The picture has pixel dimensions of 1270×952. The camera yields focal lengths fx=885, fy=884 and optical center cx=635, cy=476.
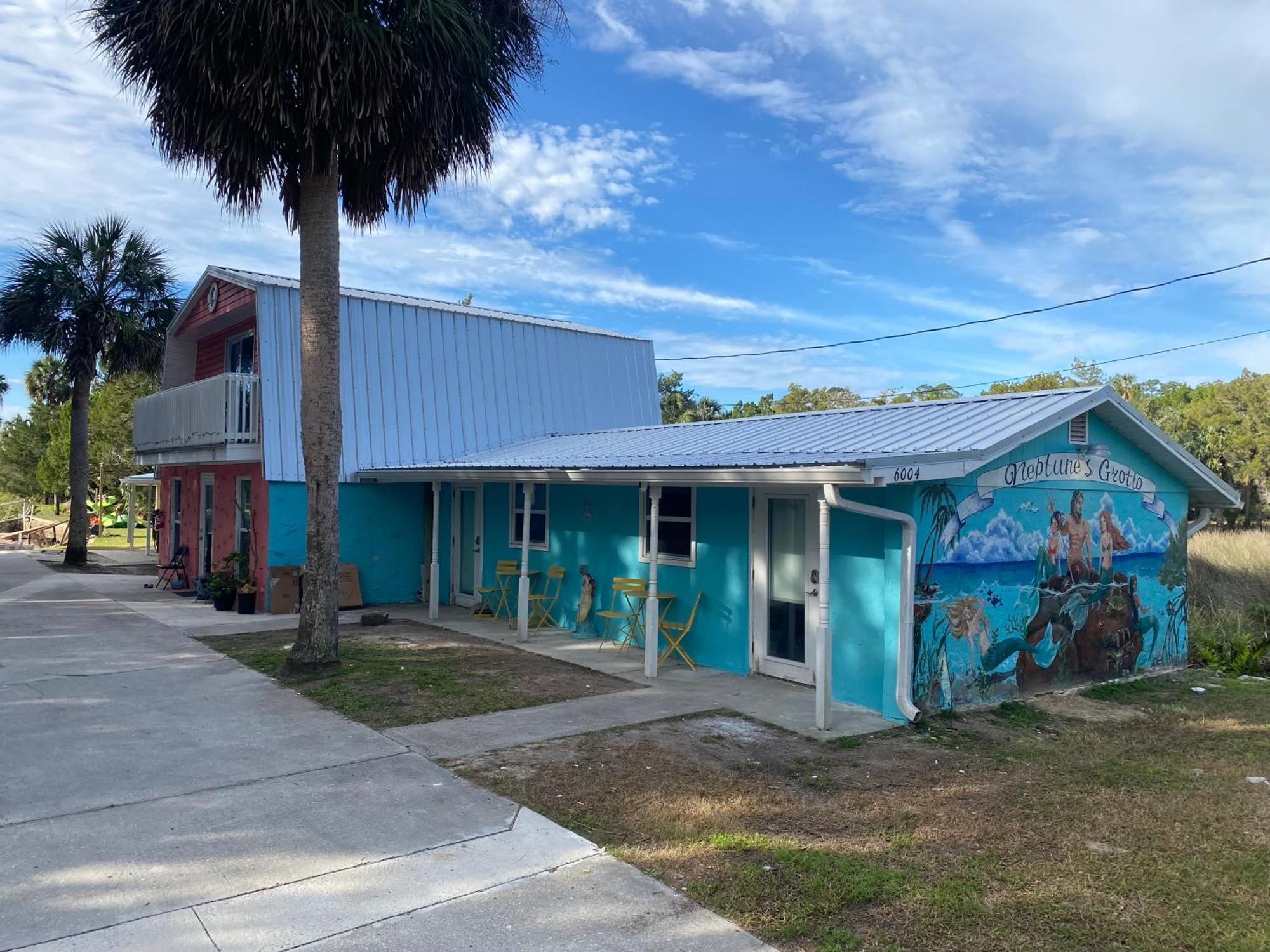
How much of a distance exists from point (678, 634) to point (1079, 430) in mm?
4970

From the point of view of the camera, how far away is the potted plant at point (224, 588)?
14539 mm

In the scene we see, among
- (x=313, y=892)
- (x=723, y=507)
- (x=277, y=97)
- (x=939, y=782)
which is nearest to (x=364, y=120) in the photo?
(x=277, y=97)

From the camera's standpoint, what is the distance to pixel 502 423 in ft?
56.1

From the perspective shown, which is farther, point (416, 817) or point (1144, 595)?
point (1144, 595)

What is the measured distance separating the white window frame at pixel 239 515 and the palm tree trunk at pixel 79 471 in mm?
7452

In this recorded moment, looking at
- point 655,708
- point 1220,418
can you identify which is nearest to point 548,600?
point 655,708

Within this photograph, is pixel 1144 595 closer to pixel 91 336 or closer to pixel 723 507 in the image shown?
pixel 723 507

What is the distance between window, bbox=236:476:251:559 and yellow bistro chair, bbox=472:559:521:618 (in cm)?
443

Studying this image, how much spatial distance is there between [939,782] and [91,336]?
21144 millimetres

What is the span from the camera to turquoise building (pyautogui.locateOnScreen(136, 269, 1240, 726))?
8070mm

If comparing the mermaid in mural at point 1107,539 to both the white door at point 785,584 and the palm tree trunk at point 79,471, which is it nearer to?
the white door at point 785,584

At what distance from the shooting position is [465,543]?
50.4ft

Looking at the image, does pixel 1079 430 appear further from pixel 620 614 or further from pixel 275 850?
pixel 275 850

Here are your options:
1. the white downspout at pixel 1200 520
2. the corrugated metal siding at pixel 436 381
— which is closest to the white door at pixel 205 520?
the corrugated metal siding at pixel 436 381
